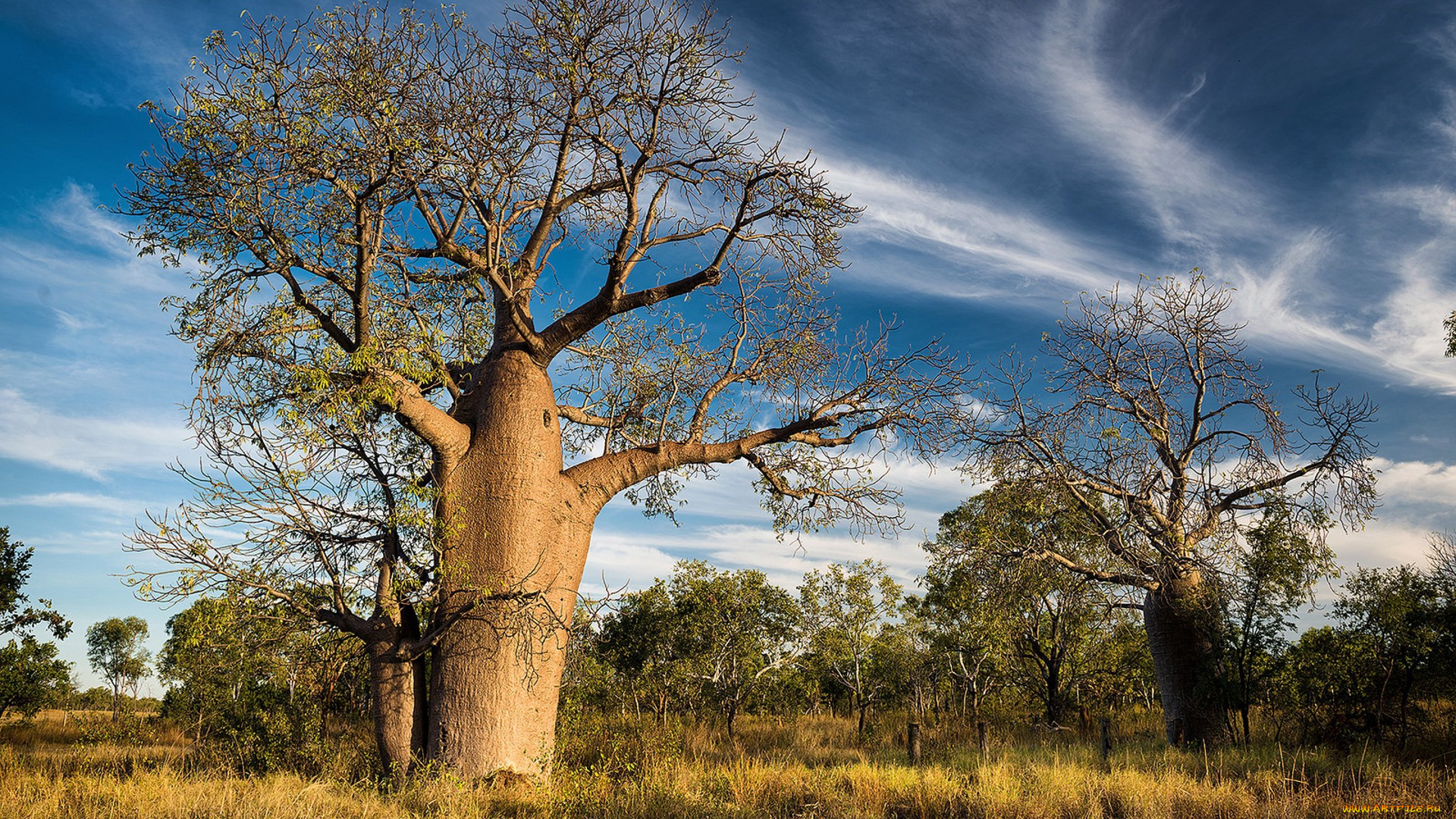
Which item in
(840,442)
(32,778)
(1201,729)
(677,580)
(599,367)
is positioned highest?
(599,367)

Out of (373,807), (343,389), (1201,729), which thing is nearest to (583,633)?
(373,807)

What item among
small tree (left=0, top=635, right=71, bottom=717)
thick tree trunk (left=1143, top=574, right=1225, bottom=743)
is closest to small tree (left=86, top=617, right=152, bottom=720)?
small tree (left=0, top=635, right=71, bottom=717)

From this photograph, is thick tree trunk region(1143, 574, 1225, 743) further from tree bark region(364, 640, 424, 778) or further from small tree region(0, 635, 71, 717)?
small tree region(0, 635, 71, 717)

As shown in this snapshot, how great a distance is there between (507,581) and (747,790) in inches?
116

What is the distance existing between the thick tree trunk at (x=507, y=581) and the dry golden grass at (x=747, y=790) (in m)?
0.46

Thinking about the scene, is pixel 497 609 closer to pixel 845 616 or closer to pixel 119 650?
pixel 845 616

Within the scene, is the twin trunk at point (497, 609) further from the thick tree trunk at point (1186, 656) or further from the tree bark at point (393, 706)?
the thick tree trunk at point (1186, 656)

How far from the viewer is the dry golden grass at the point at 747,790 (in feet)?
19.6

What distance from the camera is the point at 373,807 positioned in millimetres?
5875

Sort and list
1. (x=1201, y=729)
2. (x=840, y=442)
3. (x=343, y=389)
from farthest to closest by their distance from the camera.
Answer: (x=1201, y=729) < (x=840, y=442) < (x=343, y=389)

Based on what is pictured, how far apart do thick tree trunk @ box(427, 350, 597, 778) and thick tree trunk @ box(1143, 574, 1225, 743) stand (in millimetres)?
9302

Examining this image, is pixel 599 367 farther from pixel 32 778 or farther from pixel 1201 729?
pixel 1201 729

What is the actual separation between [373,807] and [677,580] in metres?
13.4

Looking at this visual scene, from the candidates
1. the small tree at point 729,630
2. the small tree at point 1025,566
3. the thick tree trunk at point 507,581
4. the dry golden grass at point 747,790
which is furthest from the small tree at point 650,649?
the thick tree trunk at point 507,581
